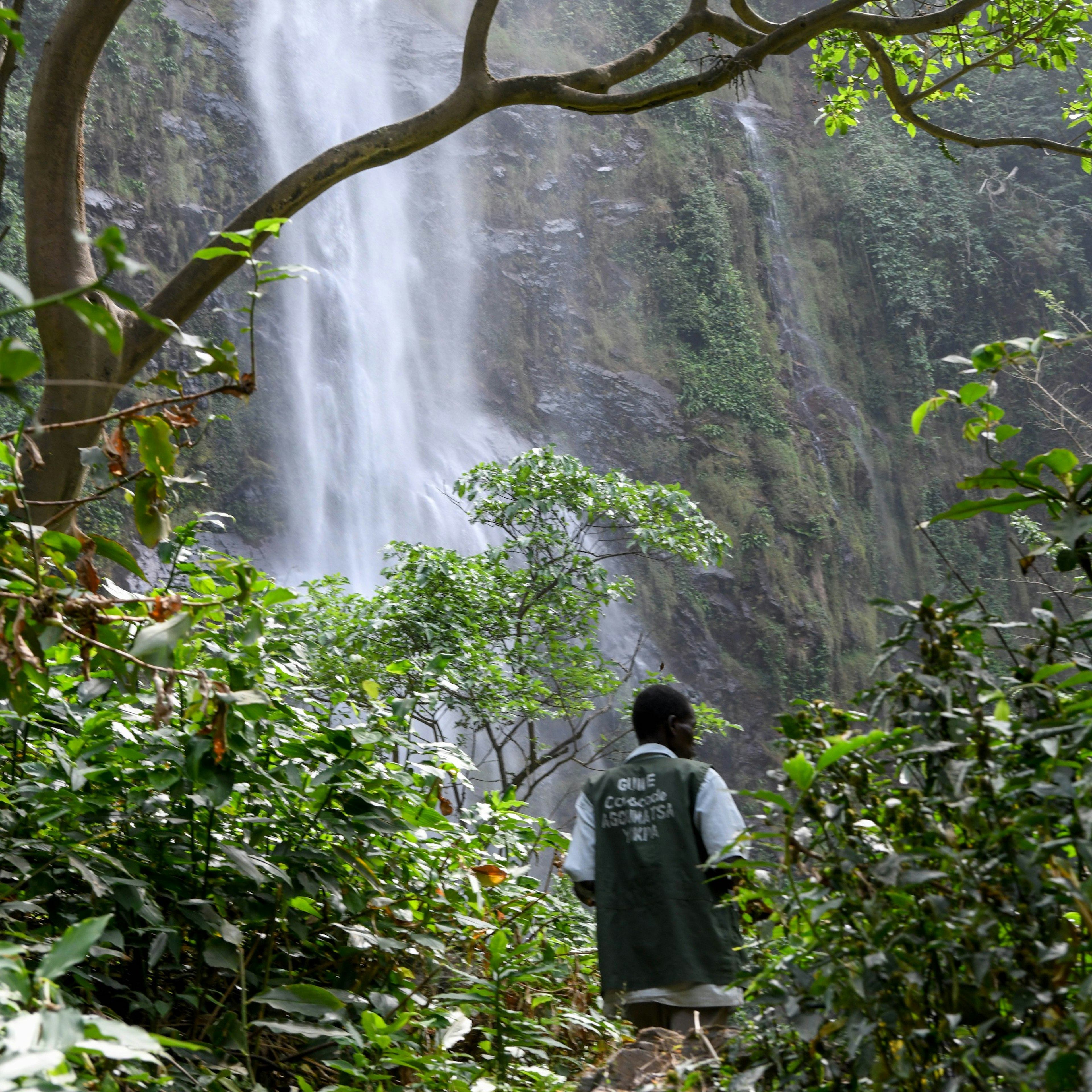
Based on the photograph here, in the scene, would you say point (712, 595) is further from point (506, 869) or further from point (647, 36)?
point (506, 869)

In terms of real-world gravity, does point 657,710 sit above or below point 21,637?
above

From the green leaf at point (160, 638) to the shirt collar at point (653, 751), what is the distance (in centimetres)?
156

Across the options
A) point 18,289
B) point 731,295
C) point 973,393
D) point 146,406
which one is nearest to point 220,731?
point 146,406

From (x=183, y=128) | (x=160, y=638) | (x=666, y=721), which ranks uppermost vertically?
(x=183, y=128)

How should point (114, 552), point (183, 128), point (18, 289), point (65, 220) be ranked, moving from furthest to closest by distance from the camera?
point (183, 128), point (65, 220), point (114, 552), point (18, 289)

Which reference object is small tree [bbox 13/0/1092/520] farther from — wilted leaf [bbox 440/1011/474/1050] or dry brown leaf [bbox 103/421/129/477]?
wilted leaf [bbox 440/1011/474/1050]

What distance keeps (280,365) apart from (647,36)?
1093cm

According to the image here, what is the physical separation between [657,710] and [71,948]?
6.82 ft

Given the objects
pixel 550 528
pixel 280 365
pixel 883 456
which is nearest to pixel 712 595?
pixel 883 456

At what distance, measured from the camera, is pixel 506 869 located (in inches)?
95.0

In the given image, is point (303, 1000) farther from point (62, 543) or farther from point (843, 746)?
point (843, 746)

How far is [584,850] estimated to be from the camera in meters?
2.76

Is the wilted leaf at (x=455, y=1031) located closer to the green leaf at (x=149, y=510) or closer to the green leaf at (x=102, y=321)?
the green leaf at (x=149, y=510)

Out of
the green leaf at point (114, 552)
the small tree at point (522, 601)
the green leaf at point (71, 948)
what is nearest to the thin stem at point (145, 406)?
the green leaf at point (114, 552)
